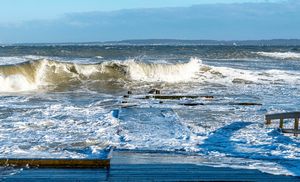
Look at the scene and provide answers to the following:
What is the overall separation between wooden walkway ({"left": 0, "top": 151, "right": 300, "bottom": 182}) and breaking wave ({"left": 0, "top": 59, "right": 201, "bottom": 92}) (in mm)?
21190

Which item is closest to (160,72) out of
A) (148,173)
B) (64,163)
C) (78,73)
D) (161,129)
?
(78,73)

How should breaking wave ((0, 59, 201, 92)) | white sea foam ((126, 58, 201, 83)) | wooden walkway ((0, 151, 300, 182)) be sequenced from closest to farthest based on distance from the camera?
wooden walkway ((0, 151, 300, 182)), breaking wave ((0, 59, 201, 92)), white sea foam ((126, 58, 201, 83))

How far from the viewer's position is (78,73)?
38188mm

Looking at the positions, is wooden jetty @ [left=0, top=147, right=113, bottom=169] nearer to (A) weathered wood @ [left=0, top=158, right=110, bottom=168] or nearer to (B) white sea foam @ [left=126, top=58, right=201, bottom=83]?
(A) weathered wood @ [left=0, top=158, right=110, bottom=168]

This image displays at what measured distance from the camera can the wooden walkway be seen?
8.00m

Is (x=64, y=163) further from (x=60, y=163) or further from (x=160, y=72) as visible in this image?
(x=160, y=72)

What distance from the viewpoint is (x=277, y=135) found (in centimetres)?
1239

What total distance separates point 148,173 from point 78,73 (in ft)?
99.7

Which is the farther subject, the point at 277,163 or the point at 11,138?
the point at 11,138

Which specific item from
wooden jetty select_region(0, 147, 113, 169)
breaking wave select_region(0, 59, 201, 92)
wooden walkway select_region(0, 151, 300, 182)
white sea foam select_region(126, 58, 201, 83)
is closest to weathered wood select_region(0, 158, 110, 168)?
wooden jetty select_region(0, 147, 113, 169)

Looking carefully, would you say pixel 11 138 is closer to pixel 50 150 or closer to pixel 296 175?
pixel 50 150

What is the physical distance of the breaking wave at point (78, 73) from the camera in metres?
31.7

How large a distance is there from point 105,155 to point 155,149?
96 centimetres

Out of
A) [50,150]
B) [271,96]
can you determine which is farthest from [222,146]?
[271,96]
